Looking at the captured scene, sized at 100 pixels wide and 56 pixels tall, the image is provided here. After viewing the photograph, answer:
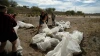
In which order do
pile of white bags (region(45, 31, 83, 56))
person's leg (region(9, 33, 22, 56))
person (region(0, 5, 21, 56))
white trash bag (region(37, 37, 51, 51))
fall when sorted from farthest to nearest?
1. white trash bag (region(37, 37, 51, 51))
2. pile of white bags (region(45, 31, 83, 56))
3. person's leg (region(9, 33, 22, 56))
4. person (region(0, 5, 21, 56))

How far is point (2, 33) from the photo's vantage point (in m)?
3.77

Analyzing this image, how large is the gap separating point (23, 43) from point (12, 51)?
1.77 metres

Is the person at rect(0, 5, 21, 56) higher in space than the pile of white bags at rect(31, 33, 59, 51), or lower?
higher

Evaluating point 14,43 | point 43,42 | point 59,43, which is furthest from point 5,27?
point 43,42

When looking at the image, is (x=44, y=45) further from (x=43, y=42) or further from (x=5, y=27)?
(x=5, y=27)

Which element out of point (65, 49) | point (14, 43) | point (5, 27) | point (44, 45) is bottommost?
point (44, 45)

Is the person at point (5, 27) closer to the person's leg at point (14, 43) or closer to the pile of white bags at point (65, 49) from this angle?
the person's leg at point (14, 43)

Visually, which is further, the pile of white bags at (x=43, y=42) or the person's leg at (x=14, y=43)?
the pile of white bags at (x=43, y=42)

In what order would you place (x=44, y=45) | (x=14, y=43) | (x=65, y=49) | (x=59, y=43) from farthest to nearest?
(x=44, y=45), (x=59, y=43), (x=65, y=49), (x=14, y=43)

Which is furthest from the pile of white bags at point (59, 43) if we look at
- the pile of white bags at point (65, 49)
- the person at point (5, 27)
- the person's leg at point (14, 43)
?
the person at point (5, 27)

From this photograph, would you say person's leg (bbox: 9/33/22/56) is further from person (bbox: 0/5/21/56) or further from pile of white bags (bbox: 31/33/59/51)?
pile of white bags (bbox: 31/33/59/51)

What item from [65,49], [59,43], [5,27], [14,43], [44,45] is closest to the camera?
[5,27]

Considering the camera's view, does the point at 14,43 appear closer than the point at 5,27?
No

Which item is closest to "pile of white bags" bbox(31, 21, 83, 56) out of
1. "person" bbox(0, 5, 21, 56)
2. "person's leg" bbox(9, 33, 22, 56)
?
"person's leg" bbox(9, 33, 22, 56)
